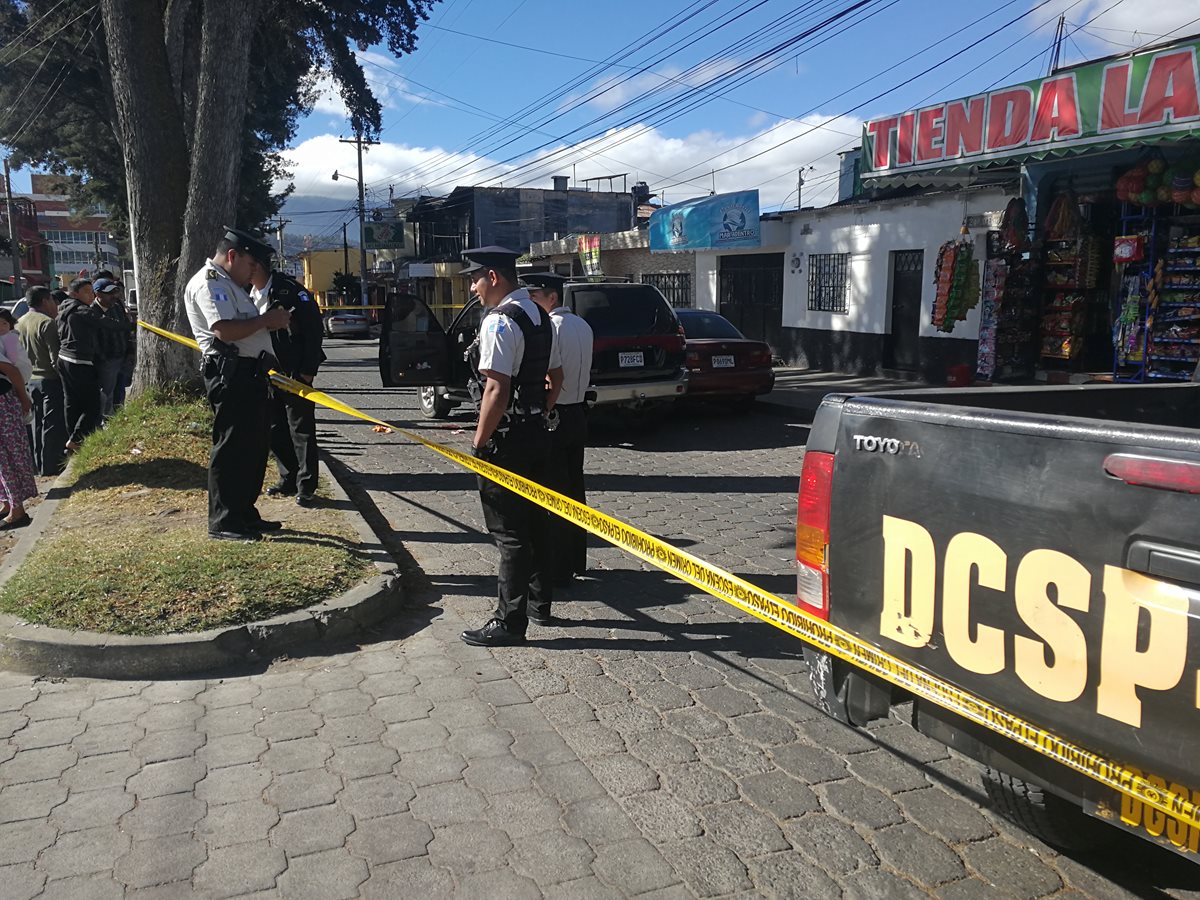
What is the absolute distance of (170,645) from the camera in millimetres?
4309

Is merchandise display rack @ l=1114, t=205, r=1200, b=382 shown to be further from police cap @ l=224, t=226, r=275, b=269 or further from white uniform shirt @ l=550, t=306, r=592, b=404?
police cap @ l=224, t=226, r=275, b=269

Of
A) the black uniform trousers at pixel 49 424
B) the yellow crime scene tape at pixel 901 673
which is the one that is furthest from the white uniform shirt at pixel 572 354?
the black uniform trousers at pixel 49 424

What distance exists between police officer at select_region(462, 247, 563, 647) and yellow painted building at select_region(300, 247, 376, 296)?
59.8 metres

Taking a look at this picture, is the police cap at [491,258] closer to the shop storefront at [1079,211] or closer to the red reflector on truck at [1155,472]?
the red reflector on truck at [1155,472]

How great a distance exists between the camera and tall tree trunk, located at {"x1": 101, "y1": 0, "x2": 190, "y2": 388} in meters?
9.25

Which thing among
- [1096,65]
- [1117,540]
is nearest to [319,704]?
[1117,540]

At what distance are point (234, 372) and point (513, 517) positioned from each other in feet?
7.15

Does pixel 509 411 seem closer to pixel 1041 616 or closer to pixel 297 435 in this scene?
pixel 1041 616

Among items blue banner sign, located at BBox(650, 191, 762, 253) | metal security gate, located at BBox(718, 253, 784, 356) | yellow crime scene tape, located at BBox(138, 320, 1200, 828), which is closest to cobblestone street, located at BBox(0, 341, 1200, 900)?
yellow crime scene tape, located at BBox(138, 320, 1200, 828)

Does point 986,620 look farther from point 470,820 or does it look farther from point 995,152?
point 995,152

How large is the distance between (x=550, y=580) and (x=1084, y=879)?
2.85 meters

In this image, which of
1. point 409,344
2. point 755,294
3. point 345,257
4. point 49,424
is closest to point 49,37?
point 49,424

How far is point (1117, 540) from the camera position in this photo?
2072 mm

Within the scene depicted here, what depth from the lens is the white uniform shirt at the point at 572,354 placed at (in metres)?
5.24
